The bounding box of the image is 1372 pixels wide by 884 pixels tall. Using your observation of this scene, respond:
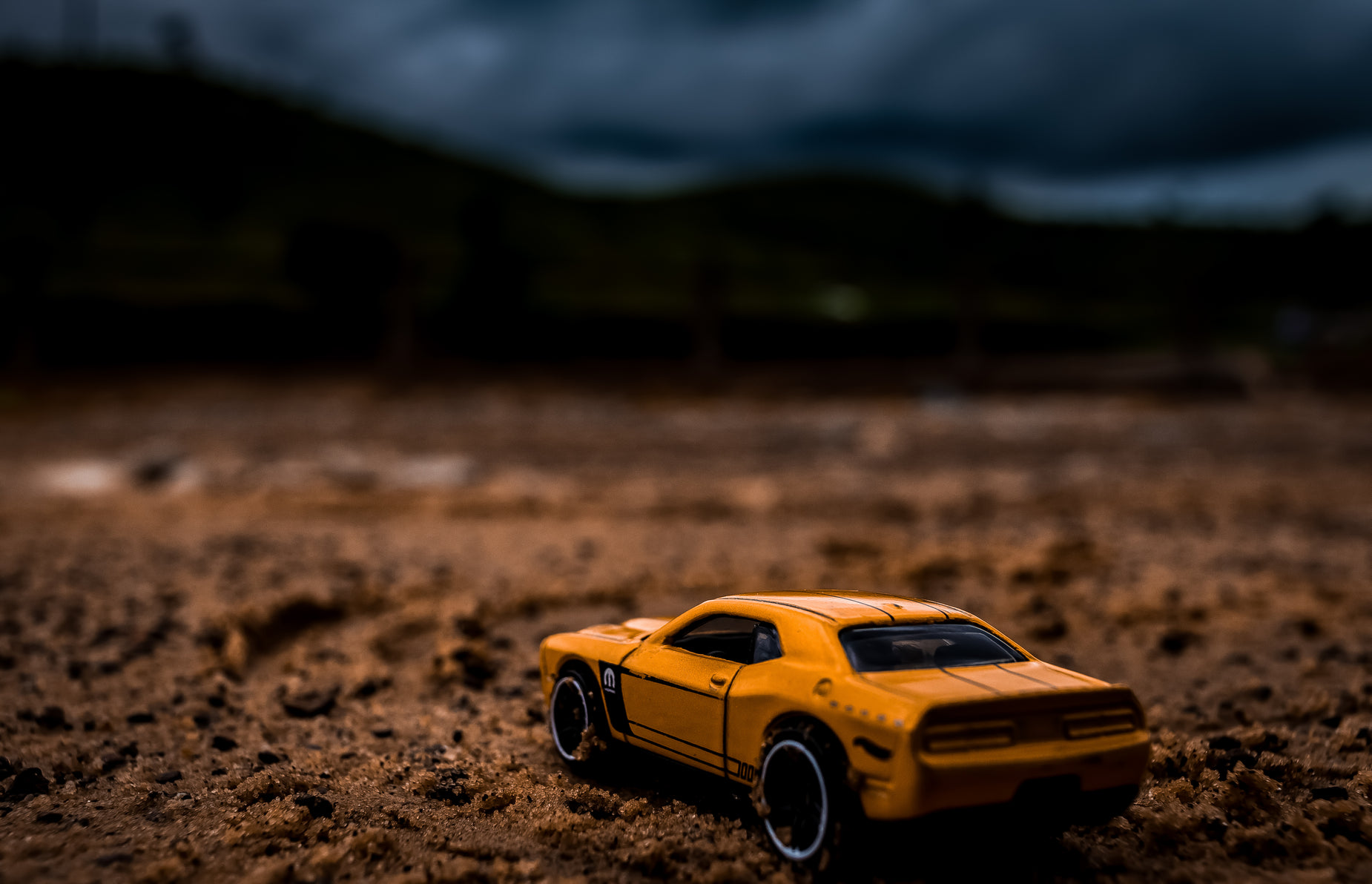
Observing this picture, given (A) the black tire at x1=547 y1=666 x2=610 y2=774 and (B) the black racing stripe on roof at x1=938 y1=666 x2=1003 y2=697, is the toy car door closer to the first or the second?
(A) the black tire at x1=547 y1=666 x2=610 y2=774

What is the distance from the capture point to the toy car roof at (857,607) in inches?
221

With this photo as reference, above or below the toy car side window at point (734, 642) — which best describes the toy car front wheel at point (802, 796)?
below

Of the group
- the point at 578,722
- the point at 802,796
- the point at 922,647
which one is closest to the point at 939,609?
the point at 922,647

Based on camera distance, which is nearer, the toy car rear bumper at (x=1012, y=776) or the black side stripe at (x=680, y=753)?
the toy car rear bumper at (x=1012, y=776)

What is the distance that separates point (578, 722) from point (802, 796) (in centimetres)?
213

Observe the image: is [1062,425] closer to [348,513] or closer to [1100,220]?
[348,513]

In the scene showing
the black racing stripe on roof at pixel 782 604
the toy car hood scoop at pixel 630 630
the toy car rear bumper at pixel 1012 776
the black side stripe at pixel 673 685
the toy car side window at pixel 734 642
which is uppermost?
the black racing stripe on roof at pixel 782 604

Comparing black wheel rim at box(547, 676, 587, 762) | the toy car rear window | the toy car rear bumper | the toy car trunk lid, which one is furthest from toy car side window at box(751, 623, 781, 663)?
black wheel rim at box(547, 676, 587, 762)

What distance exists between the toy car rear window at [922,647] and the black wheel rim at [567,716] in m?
2.17

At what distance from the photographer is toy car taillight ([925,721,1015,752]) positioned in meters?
4.62

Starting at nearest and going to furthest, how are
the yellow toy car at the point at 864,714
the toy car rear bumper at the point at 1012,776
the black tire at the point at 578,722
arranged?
the toy car rear bumper at the point at 1012,776, the yellow toy car at the point at 864,714, the black tire at the point at 578,722

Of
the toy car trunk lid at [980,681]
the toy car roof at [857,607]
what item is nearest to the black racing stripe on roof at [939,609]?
the toy car roof at [857,607]

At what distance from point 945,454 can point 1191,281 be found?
21.4 m

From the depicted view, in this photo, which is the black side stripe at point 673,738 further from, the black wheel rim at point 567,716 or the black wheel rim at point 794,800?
the black wheel rim at point 567,716
